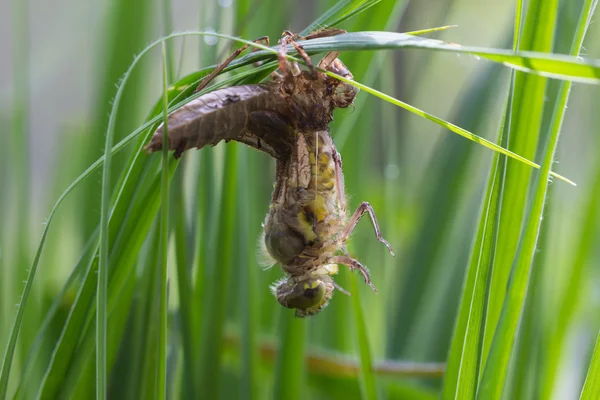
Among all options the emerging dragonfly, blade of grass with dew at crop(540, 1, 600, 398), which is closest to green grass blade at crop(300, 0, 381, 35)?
the emerging dragonfly

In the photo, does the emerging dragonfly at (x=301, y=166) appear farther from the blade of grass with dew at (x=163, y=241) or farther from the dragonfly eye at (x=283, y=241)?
the blade of grass with dew at (x=163, y=241)

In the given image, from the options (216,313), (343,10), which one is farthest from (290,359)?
(343,10)

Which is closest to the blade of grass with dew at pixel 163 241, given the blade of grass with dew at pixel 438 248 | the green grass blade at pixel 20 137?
the green grass blade at pixel 20 137

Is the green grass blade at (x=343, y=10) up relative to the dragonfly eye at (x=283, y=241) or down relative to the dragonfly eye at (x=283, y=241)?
up

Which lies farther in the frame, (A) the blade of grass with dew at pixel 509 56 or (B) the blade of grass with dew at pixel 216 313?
(B) the blade of grass with dew at pixel 216 313

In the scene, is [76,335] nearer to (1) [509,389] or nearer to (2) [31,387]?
(2) [31,387]

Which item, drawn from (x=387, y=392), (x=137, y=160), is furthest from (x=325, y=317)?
(x=137, y=160)

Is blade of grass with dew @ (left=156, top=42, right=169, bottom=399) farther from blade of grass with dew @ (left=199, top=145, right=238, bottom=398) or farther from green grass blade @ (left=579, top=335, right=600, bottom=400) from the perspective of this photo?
green grass blade @ (left=579, top=335, right=600, bottom=400)

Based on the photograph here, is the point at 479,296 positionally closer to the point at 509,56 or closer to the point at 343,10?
the point at 509,56
